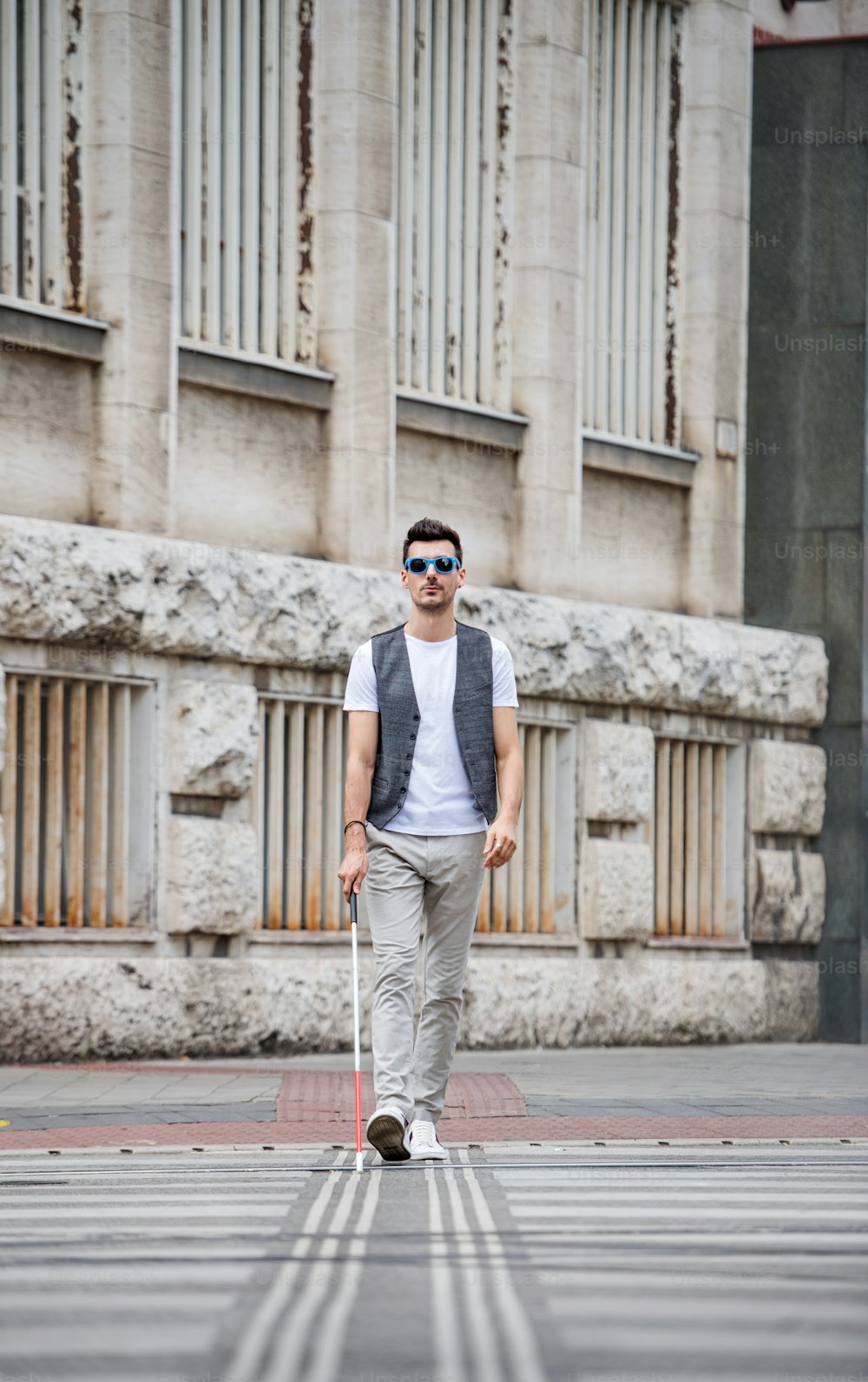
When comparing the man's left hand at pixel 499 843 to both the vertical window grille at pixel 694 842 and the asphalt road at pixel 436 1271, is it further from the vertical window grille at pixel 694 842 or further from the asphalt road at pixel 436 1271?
the vertical window grille at pixel 694 842

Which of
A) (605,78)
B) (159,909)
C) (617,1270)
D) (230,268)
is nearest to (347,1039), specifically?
(159,909)

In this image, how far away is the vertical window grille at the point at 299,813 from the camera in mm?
13344

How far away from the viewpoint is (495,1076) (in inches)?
450

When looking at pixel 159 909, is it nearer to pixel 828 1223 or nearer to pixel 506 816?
pixel 506 816

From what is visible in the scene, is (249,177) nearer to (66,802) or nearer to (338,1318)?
(66,802)

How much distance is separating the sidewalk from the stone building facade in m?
0.84

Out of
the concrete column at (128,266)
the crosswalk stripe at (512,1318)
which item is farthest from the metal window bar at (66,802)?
the crosswalk stripe at (512,1318)

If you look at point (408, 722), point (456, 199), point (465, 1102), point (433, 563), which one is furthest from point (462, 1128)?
point (456, 199)

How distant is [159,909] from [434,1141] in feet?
16.1

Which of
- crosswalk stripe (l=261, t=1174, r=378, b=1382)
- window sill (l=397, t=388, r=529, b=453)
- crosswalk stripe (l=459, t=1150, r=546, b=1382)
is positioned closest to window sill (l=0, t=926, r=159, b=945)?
window sill (l=397, t=388, r=529, b=453)

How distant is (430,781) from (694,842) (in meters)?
8.00

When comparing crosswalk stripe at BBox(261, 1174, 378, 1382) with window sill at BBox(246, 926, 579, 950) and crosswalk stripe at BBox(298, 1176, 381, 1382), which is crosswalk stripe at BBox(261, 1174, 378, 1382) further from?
window sill at BBox(246, 926, 579, 950)

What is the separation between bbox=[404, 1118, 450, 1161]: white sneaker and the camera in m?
7.78

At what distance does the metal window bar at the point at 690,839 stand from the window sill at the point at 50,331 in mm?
4881
